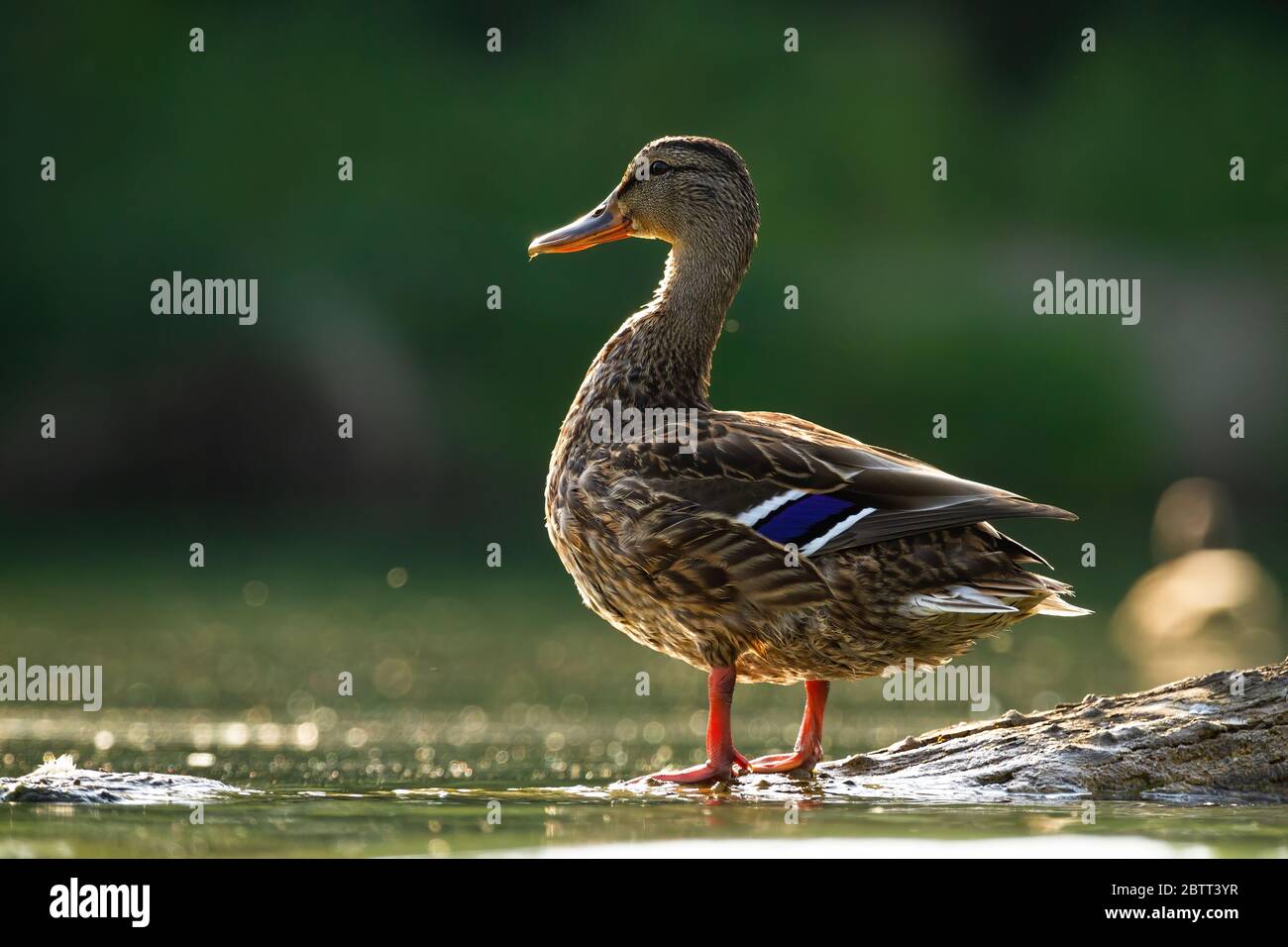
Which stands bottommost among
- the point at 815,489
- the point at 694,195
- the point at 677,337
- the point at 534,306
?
the point at 815,489

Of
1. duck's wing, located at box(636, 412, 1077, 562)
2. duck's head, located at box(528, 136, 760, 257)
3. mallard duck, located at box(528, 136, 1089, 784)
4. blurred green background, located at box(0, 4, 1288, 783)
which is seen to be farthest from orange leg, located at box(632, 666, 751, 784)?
blurred green background, located at box(0, 4, 1288, 783)

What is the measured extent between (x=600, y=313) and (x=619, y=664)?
969 cm

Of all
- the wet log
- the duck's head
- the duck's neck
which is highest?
the duck's head

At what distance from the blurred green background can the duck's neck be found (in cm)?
375

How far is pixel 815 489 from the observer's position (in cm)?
618

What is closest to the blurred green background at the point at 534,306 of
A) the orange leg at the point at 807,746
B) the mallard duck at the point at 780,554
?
the orange leg at the point at 807,746

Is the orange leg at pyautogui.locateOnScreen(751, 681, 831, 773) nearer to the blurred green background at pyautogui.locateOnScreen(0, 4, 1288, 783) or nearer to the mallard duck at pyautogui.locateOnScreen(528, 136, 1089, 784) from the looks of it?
the mallard duck at pyautogui.locateOnScreen(528, 136, 1089, 784)

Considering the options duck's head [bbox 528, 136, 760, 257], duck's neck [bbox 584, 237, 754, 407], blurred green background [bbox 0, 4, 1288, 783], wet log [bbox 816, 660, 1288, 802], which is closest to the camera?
wet log [bbox 816, 660, 1288, 802]

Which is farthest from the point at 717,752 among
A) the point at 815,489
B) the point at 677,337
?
the point at 677,337

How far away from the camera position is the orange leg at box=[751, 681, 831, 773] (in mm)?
6449

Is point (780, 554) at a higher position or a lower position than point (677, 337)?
lower

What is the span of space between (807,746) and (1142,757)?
120cm

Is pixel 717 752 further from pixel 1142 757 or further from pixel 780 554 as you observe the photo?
pixel 1142 757

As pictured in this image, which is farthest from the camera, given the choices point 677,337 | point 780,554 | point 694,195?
point 694,195
